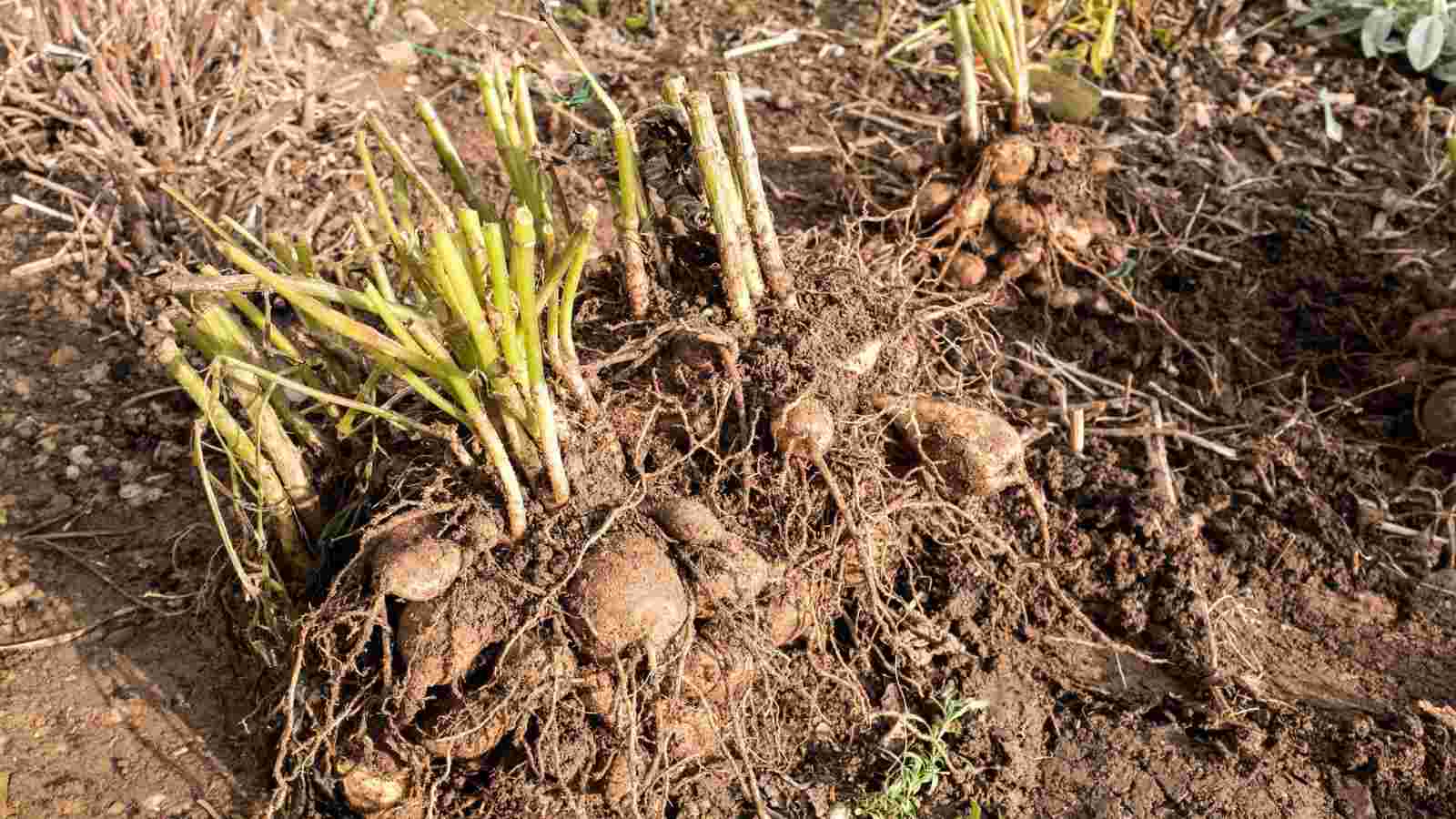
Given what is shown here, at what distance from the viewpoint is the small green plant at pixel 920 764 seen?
185 centimetres

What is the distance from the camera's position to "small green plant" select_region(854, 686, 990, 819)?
185cm

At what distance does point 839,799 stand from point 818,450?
621mm

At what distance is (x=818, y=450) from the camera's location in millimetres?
1800

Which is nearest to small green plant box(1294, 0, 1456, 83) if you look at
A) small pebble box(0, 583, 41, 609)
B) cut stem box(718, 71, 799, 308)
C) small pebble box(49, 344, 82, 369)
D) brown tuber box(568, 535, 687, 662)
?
cut stem box(718, 71, 799, 308)

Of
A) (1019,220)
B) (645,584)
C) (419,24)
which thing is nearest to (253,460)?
(645,584)

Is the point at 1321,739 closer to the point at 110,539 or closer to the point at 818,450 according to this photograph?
the point at 818,450

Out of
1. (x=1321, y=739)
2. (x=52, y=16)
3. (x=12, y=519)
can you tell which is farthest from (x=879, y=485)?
(x=52, y=16)

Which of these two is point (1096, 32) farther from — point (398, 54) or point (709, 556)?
point (709, 556)

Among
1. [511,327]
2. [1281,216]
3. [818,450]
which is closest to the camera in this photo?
[511,327]

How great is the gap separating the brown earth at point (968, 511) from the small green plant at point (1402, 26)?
0.43 metres

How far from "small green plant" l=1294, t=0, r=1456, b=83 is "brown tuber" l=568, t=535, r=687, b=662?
303 cm

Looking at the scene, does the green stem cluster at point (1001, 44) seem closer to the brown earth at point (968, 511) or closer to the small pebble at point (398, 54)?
the brown earth at point (968, 511)

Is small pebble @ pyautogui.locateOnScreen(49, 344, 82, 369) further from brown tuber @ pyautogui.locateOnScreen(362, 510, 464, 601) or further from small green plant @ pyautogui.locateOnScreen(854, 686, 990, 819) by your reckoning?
small green plant @ pyautogui.locateOnScreen(854, 686, 990, 819)

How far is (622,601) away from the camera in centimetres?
162
